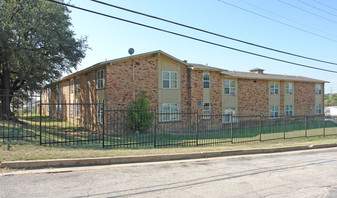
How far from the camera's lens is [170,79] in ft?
69.3

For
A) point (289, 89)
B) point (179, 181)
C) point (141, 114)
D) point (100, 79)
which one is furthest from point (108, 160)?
point (289, 89)

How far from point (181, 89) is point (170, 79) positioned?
137cm

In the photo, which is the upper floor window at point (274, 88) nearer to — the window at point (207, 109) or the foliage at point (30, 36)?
the window at point (207, 109)

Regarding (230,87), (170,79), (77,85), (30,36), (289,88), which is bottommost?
(230,87)

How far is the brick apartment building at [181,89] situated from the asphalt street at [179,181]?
917 centimetres

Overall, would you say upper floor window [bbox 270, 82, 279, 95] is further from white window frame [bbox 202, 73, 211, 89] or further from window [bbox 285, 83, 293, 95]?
white window frame [bbox 202, 73, 211, 89]

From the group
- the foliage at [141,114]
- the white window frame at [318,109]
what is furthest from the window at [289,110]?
the foliage at [141,114]

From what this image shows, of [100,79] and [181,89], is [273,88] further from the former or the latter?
[100,79]

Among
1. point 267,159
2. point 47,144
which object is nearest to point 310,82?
point 267,159

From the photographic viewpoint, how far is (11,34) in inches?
A: 646

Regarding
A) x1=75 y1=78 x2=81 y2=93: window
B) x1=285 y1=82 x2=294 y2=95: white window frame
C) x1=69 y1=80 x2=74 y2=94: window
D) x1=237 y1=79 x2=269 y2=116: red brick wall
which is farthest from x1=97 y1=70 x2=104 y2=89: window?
x1=285 y1=82 x2=294 y2=95: white window frame

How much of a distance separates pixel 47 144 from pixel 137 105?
8.30m

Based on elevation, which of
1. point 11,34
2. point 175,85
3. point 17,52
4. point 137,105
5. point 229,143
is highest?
point 11,34

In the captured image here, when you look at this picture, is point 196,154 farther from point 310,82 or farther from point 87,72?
point 310,82
